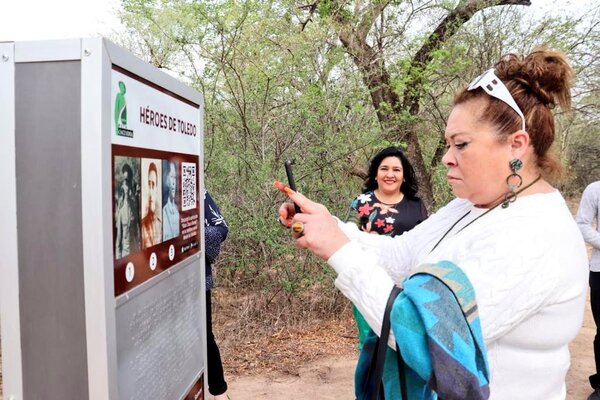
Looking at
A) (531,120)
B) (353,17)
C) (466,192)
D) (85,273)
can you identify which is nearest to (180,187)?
(85,273)

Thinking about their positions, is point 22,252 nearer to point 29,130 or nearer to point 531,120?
point 29,130

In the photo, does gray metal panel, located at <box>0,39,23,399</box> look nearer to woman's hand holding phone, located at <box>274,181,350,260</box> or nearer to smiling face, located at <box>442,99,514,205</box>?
woman's hand holding phone, located at <box>274,181,350,260</box>

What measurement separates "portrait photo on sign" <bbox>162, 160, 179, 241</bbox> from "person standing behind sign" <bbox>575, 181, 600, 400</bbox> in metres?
3.21

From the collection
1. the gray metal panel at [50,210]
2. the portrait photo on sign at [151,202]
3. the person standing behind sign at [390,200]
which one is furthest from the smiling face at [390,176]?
the gray metal panel at [50,210]

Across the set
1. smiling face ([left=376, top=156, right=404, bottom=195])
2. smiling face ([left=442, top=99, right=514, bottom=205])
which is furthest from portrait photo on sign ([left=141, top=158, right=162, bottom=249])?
smiling face ([left=376, top=156, right=404, bottom=195])

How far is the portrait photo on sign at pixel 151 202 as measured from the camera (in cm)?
132

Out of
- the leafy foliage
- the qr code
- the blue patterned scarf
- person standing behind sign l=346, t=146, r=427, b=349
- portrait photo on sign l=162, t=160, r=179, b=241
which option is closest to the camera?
the blue patterned scarf

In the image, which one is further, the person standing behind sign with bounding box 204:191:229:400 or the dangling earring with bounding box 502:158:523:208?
the person standing behind sign with bounding box 204:191:229:400

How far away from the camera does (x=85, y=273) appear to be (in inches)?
42.5

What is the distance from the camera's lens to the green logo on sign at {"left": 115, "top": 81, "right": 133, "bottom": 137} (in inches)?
45.3

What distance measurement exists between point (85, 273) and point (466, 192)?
1044mm

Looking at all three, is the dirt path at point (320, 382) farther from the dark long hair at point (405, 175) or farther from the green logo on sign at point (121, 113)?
the green logo on sign at point (121, 113)

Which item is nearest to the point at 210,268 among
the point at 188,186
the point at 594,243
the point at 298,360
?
the point at 188,186

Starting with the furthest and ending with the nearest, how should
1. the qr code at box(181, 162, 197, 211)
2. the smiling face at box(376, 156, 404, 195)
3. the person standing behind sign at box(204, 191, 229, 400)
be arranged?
the smiling face at box(376, 156, 404, 195), the person standing behind sign at box(204, 191, 229, 400), the qr code at box(181, 162, 197, 211)
